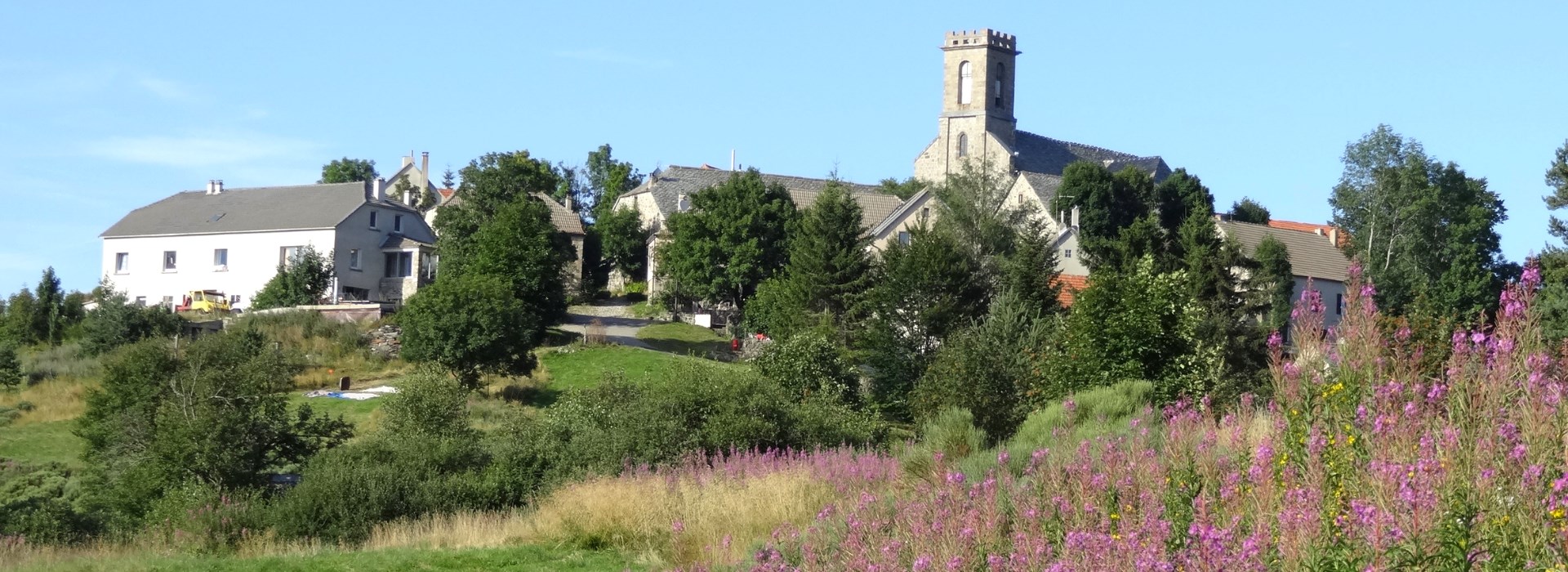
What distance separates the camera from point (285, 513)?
21.2m

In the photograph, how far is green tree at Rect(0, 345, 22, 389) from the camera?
46.8 meters

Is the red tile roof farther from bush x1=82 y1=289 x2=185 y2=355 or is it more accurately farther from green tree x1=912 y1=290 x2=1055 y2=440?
bush x1=82 y1=289 x2=185 y2=355

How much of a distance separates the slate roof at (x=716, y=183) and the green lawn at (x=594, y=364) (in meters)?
33.6

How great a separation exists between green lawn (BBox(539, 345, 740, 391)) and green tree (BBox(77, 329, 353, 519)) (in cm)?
1355

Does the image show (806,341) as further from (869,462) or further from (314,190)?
(314,190)

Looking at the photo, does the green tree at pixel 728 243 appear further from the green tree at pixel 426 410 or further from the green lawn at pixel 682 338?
the green tree at pixel 426 410

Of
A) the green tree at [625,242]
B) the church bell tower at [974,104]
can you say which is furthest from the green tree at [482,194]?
the church bell tower at [974,104]

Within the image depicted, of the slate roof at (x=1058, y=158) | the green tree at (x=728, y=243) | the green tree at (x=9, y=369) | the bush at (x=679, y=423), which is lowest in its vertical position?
the green tree at (x=9, y=369)

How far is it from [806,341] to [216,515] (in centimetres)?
2261

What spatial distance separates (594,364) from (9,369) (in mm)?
17084

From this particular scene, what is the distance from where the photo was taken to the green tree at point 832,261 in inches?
2212

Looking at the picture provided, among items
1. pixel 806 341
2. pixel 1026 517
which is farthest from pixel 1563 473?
pixel 806 341

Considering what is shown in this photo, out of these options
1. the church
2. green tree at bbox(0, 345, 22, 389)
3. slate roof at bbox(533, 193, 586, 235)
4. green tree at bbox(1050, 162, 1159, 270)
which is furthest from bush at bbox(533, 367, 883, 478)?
the church

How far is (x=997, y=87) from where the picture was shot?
358 feet
